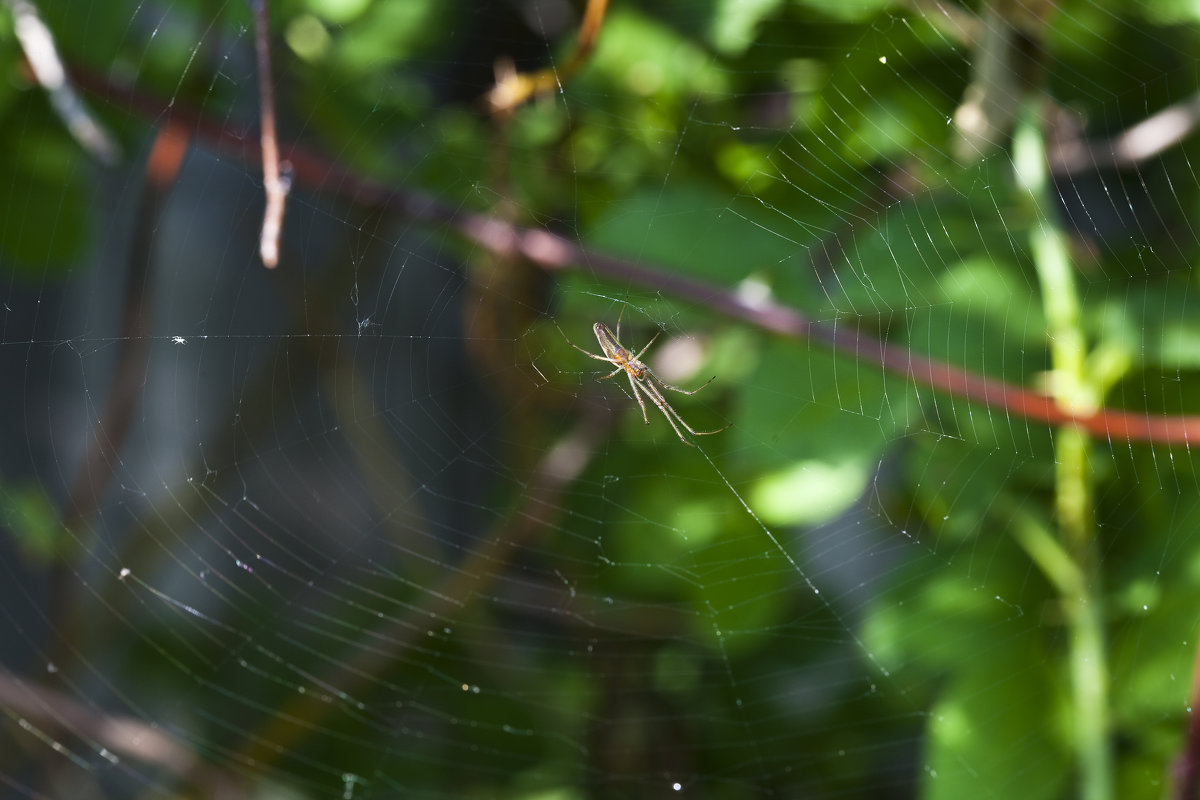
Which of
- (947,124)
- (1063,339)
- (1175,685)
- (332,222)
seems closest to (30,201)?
(332,222)

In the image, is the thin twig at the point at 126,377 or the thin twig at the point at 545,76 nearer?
the thin twig at the point at 545,76

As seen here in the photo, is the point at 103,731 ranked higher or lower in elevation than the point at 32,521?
lower

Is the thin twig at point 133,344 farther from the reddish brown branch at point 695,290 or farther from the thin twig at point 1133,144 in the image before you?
the thin twig at point 1133,144

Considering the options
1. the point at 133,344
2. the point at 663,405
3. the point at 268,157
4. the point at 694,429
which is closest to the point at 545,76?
A: the point at 268,157

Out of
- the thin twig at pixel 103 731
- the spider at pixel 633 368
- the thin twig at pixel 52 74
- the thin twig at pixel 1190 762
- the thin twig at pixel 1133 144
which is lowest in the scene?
the thin twig at pixel 1190 762

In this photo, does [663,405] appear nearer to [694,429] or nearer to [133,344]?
[694,429]

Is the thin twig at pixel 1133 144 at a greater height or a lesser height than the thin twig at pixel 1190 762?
greater

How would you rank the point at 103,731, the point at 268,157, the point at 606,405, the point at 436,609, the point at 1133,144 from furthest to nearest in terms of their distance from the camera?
1. the point at 606,405
2. the point at 436,609
3. the point at 103,731
4. the point at 1133,144
5. the point at 268,157

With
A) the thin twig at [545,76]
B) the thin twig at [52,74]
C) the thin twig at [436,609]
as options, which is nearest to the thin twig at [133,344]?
the thin twig at [52,74]
